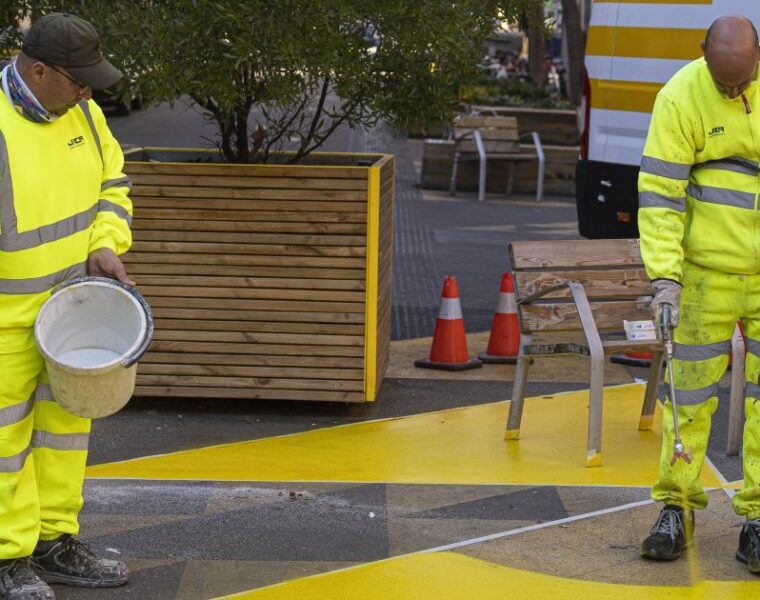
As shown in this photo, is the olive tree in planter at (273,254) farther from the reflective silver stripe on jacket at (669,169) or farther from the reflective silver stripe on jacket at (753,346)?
the reflective silver stripe on jacket at (753,346)

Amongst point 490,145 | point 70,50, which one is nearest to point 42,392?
point 70,50

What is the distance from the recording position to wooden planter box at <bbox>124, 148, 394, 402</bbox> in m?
6.71

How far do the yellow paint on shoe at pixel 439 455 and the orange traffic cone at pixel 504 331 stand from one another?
109cm

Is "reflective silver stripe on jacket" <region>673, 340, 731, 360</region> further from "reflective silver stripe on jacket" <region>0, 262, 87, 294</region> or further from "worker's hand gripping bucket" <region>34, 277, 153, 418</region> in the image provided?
"reflective silver stripe on jacket" <region>0, 262, 87, 294</region>

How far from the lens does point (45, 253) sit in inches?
171

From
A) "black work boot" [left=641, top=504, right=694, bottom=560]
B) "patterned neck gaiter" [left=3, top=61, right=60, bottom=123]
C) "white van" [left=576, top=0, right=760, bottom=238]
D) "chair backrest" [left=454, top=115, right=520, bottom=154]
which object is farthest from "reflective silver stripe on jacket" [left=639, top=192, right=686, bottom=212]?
"chair backrest" [left=454, top=115, right=520, bottom=154]

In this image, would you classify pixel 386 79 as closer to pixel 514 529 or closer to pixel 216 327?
pixel 216 327

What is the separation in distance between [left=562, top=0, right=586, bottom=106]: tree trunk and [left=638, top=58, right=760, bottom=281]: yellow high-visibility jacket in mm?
15703

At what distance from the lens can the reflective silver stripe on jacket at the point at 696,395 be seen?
4.95m

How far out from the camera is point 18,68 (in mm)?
4277

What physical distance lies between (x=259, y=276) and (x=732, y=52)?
9.67ft

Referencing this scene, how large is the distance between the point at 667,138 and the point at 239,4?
223 cm

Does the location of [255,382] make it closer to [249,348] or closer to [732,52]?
[249,348]

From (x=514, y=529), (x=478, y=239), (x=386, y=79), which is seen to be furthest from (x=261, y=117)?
(x=478, y=239)
